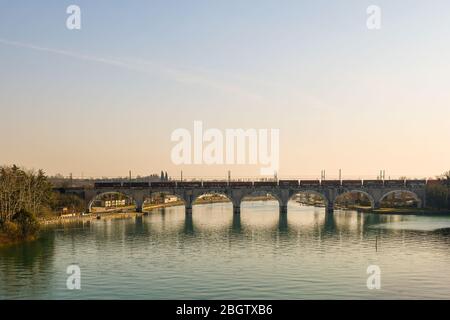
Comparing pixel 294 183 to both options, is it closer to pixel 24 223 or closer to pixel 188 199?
pixel 188 199

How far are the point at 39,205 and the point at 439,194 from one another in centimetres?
8425

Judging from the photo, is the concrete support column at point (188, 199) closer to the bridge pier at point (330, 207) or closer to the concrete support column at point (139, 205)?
the concrete support column at point (139, 205)

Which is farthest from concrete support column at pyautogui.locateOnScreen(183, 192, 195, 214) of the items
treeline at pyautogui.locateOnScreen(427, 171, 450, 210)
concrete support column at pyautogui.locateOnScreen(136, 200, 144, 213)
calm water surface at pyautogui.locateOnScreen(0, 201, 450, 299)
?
treeline at pyautogui.locateOnScreen(427, 171, 450, 210)

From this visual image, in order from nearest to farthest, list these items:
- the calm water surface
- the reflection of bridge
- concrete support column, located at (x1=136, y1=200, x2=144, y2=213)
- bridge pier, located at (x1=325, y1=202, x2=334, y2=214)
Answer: the calm water surface
concrete support column, located at (x1=136, y1=200, x2=144, y2=213)
the reflection of bridge
bridge pier, located at (x1=325, y1=202, x2=334, y2=214)

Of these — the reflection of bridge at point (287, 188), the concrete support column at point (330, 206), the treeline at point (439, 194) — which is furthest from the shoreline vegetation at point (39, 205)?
the concrete support column at point (330, 206)

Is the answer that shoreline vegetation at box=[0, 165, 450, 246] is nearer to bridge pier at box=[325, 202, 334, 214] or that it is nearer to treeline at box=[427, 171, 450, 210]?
treeline at box=[427, 171, 450, 210]

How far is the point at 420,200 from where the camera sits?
12269 cm

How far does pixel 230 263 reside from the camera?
50.4 metres

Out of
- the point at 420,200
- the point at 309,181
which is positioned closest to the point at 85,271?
the point at 309,181

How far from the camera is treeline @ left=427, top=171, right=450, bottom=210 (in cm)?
11481

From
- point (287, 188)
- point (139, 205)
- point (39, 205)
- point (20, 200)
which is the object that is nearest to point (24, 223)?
point (20, 200)

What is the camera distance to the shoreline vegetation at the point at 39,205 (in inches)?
2542

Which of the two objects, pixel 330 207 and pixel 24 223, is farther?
pixel 330 207
